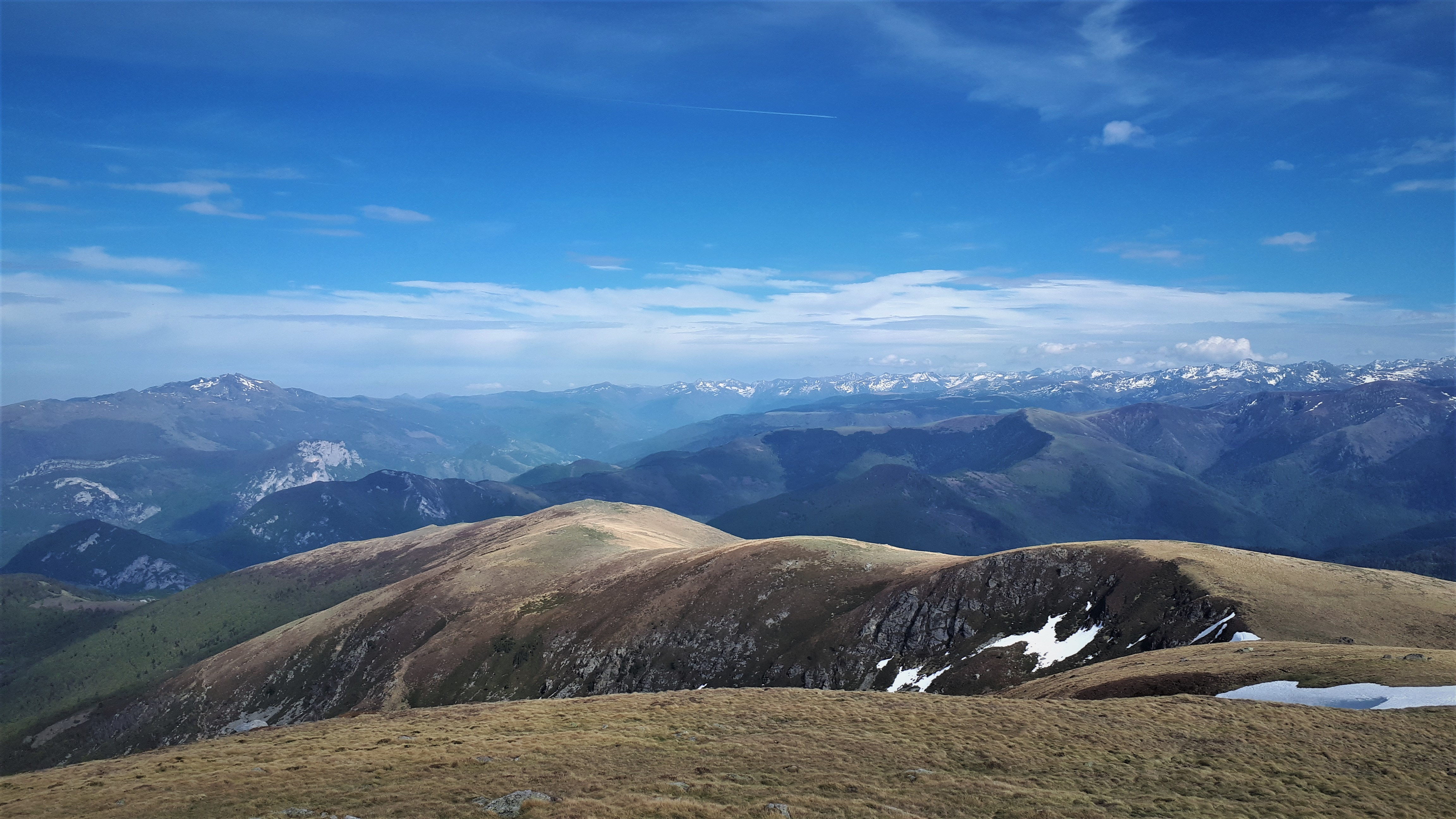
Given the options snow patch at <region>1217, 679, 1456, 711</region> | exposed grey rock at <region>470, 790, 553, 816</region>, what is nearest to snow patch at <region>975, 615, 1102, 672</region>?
snow patch at <region>1217, 679, 1456, 711</region>

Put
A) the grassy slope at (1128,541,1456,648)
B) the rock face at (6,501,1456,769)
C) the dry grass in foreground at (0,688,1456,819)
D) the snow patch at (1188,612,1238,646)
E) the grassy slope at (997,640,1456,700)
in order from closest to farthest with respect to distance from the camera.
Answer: the dry grass in foreground at (0,688,1456,819)
the grassy slope at (997,640,1456,700)
the grassy slope at (1128,541,1456,648)
the snow patch at (1188,612,1238,646)
the rock face at (6,501,1456,769)

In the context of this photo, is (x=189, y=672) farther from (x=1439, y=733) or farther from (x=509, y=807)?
(x=1439, y=733)

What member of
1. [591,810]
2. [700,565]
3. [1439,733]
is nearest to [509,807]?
[591,810]

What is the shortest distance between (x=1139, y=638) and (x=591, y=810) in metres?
76.9

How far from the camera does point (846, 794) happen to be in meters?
32.0

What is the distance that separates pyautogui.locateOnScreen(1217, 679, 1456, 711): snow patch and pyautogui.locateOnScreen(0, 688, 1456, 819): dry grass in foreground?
1.89 meters

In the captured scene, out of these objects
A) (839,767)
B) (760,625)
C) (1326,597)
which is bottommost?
(760,625)

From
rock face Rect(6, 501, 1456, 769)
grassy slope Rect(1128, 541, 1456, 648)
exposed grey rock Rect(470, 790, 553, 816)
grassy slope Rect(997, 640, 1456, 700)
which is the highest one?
exposed grey rock Rect(470, 790, 553, 816)

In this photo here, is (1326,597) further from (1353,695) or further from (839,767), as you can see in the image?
(839,767)

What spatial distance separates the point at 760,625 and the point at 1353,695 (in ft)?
282

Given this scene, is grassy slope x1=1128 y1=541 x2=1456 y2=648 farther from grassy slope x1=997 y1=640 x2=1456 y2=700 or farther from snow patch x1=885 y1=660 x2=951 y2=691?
snow patch x1=885 y1=660 x2=951 y2=691

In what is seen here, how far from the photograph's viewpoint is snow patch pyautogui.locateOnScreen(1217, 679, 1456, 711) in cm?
4219

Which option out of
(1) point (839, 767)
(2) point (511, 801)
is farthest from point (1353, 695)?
(2) point (511, 801)

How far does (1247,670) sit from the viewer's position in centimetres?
5197
